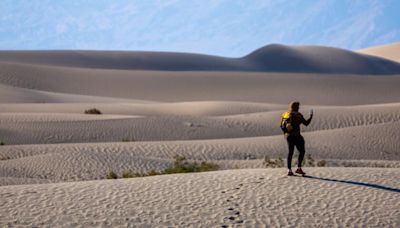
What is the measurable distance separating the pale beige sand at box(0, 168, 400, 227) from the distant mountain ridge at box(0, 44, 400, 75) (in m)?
83.9

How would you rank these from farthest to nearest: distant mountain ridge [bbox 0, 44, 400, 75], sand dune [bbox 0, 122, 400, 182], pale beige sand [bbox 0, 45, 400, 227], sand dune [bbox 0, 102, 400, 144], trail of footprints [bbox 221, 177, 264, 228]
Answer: distant mountain ridge [bbox 0, 44, 400, 75]
sand dune [bbox 0, 102, 400, 144]
sand dune [bbox 0, 122, 400, 182]
pale beige sand [bbox 0, 45, 400, 227]
trail of footprints [bbox 221, 177, 264, 228]

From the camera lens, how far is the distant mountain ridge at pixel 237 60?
98.8m

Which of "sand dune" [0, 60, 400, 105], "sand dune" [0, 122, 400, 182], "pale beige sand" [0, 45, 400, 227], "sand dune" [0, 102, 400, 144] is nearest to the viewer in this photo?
"pale beige sand" [0, 45, 400, 227]

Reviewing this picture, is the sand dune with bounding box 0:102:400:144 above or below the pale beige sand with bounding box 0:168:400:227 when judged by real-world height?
above

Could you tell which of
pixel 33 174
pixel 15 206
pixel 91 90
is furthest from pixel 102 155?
pixel 91 90

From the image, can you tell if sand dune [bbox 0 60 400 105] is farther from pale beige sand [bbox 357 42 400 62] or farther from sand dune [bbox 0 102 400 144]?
pale beige sand [bbox 357 42 400 62]

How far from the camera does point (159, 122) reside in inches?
1171

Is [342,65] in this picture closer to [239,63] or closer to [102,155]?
[239,63]

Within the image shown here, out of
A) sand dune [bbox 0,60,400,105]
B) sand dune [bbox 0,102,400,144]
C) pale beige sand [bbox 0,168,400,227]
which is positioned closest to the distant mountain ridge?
sand dune [bbox 0,60,400,105]

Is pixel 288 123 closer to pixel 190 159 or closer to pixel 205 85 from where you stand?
pixel 190 159

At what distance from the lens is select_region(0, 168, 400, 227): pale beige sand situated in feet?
31.1

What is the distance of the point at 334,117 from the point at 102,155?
15.6 m

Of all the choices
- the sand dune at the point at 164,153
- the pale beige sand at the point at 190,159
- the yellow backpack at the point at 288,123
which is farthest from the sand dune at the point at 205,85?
the yellow backpack at the point at 288,123

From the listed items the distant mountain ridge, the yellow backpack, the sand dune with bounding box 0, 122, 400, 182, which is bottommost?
the sand dune with bounding box 0, 122, 400, 182
